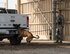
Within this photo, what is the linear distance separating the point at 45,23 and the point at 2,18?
8.15 metres

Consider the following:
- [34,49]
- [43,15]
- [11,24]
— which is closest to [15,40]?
[11,24]

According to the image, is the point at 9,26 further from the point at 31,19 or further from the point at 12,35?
the point at 31,19

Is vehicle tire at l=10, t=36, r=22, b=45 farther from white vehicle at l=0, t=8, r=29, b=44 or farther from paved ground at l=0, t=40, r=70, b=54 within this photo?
paved ground at l=0, t=40, r=70, b=54

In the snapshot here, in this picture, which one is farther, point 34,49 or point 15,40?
point 15,40

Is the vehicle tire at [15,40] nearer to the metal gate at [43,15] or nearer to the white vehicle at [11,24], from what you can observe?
the white vehicle at [11,24]

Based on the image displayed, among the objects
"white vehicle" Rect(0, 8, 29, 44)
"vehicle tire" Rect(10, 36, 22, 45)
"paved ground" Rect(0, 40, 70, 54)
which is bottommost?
"paved ground" Rect(0, 40, 70, 54)

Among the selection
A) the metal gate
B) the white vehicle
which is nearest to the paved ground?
the white vehicle

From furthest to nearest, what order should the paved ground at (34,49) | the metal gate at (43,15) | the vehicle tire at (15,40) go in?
the metal gate at (43,15)
the vehicle tire at (15,40)
the paved ground at (34,49)

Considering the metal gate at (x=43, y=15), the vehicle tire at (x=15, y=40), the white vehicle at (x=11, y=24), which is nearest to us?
the white vehicle at (x=11, y=24)

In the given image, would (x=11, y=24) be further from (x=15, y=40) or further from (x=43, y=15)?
(x=43, y=15)

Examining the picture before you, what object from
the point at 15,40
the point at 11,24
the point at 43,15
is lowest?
the point at 15,40

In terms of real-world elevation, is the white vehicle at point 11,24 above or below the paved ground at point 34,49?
above

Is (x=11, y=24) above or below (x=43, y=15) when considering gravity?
below

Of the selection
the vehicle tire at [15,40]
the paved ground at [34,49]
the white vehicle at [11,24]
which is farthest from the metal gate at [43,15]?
the paved ground at [34,49]
